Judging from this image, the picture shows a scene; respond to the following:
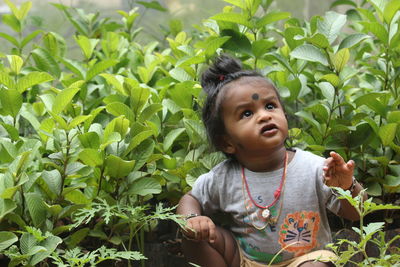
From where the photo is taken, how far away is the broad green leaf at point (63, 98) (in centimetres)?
210

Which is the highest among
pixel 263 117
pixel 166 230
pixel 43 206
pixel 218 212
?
pixel 263 117

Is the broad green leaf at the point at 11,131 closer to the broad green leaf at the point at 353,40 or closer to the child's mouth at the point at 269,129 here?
the child's mouth at the point at 269,129

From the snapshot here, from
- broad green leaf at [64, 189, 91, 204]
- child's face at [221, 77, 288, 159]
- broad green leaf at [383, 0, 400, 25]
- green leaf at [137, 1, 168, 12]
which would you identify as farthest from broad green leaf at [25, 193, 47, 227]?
green leaf at [137, 1, 168, 12]

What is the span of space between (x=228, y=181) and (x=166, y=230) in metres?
0.44

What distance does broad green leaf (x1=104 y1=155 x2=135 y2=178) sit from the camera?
6.76ft

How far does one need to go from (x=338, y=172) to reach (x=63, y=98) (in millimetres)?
836

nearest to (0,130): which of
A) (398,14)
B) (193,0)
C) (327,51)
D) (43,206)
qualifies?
(43,206)

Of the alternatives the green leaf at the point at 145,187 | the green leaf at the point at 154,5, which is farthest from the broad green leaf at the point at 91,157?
the green leaf at the point at 154,5

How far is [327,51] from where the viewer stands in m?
2.38

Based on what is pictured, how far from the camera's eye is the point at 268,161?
2076 mm

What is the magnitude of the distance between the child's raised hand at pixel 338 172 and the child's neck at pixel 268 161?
0.71ft

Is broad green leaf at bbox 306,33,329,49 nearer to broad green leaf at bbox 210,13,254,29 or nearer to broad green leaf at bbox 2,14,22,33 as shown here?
broad green leaf at bbox 210,13,254,29

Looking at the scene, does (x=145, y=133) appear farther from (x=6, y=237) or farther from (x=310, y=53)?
(x=310, y=53)

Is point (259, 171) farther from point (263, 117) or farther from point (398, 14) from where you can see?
point (398, 14)
